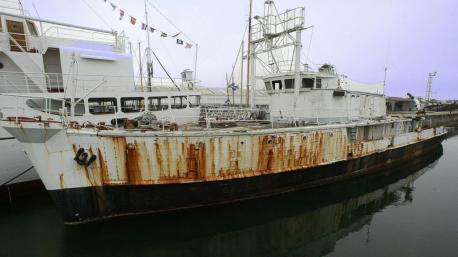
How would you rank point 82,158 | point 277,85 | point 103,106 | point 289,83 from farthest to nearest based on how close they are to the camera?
1. point 277,85
2. point 289,83
3. point 103,106
4. point 82,158

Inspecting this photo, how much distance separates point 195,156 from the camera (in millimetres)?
10258

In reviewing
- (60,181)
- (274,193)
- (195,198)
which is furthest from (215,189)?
(60,181)

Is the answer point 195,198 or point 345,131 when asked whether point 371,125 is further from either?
point 195,198

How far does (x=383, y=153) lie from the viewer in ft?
56.3

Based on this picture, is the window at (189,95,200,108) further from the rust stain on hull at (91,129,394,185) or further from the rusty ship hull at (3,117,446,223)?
the rust stain on hull at (91,129,394,185)

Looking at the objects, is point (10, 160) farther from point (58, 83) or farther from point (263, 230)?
point (263, 230)

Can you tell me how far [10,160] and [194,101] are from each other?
32.0 feet

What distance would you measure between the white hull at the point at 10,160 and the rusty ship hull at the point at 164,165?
373 centimetres

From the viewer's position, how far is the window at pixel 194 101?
53.5 ft

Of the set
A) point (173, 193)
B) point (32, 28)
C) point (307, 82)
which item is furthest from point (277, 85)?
point (32, 28)

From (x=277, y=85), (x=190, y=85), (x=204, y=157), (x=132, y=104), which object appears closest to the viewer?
(x=204, y=157)

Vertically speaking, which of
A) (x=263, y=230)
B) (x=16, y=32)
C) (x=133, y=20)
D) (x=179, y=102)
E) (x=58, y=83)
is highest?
(x=133, y=20)

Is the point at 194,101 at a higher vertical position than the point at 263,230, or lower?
higher

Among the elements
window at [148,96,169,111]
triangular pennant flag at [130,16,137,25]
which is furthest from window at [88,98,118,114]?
triangular pennant flag at [130,16,137,25]
